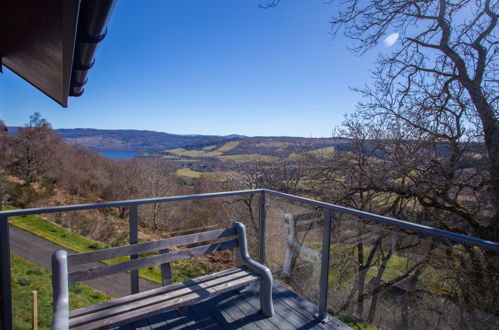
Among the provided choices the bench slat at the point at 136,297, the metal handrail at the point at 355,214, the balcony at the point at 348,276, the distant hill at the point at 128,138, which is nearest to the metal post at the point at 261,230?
the balcony at the point at 348,276

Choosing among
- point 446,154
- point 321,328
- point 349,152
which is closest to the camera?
point 321,328

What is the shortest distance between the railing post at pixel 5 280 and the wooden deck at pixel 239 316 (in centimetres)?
83

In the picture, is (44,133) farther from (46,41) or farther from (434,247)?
(434,247)

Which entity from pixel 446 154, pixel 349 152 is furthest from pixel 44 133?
pixel 446 154

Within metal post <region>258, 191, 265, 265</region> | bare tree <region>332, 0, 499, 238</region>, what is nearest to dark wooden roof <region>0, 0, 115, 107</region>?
metal post <region>258, 191, 265, 265</region>

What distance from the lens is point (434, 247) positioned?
6.97ft

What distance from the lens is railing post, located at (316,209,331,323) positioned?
2629 mm

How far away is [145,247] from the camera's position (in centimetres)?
239

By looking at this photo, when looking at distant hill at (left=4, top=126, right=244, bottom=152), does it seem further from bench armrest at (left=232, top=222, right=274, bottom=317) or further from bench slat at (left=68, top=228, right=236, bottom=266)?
bench armrest at (left=232, top=222, right=274, bottom=317)

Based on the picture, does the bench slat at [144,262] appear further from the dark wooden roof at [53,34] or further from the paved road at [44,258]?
the dark wooden roof at [53,34]

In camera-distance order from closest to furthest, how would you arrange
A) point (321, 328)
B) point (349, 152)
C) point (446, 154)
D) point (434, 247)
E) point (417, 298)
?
point (434, 247) → point (417, 298) → point (321, 328) → point (446, 154) → point (349, 152)

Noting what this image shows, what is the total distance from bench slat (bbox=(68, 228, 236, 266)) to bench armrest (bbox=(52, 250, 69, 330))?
0.10 meters

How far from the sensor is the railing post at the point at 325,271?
263 cm

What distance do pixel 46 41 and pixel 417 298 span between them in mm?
3668
